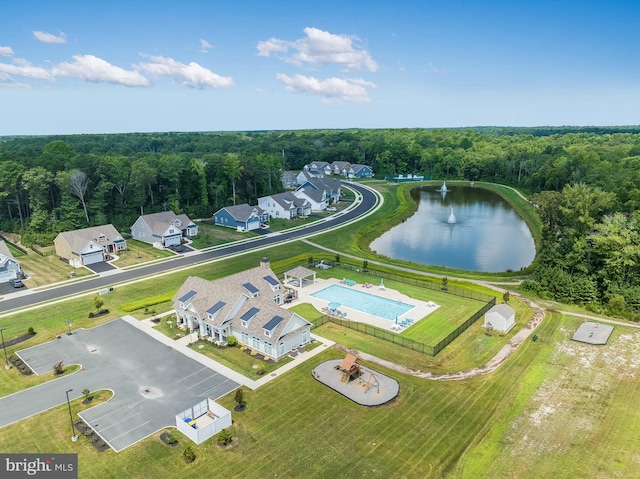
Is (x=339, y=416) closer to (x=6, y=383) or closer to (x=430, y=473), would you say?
(x=430, y=473)

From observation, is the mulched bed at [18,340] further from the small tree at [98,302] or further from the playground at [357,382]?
the playground at [357,382]

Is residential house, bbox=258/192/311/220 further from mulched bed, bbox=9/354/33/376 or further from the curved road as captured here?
mulched bed, bbox=9/354/33/376

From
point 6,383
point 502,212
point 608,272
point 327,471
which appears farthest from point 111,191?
point 502,212

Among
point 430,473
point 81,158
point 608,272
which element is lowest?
point 430,473

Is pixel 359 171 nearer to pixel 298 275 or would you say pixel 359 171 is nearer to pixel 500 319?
pixel 298 275

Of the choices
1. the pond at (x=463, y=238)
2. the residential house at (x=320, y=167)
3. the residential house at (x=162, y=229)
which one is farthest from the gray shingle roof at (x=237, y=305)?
the residential house at (x=320, y=167)

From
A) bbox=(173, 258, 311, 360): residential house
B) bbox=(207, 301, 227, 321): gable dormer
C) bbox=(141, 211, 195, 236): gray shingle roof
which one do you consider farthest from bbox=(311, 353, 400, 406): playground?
bbox=(141, 211, 195, 236): gray shingle roof

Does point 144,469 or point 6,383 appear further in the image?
point 6,383
